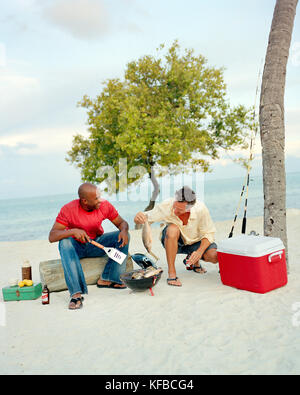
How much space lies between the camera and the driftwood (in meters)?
4.26

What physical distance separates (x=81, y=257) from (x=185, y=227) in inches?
51.7

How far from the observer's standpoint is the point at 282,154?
425 centimetres

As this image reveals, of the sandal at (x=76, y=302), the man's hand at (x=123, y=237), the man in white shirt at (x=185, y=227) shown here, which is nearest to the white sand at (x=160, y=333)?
the sandal at (x=76, y=302)

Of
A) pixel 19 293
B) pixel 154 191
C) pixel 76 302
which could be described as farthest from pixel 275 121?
pixel 154 191

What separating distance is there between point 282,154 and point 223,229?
16.9 feet

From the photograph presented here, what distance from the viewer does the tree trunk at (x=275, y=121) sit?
13.9 ft

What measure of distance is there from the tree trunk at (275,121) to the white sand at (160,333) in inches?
31.7

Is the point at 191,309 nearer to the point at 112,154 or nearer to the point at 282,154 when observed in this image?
the point at 282,154

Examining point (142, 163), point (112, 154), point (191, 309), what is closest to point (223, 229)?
point (142, 163)

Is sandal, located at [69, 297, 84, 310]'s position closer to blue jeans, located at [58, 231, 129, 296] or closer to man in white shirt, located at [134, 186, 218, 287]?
blue jeans, located at [58, 231, 129, 296]

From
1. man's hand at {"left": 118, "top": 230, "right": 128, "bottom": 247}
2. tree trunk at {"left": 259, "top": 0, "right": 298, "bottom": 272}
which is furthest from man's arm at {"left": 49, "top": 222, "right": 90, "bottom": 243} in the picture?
tree trunk at {"left": 259, "top": 0, "right": 298, "bottom": 272}

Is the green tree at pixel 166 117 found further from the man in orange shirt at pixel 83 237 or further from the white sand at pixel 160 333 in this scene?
the white sand at pixel 160 333

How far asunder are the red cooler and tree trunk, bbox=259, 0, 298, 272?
63 centimetres
